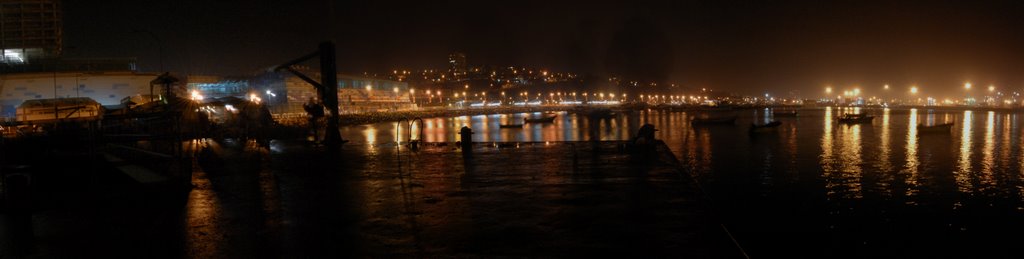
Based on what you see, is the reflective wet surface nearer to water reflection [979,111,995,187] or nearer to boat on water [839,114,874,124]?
water reflection [979,111,995,187]

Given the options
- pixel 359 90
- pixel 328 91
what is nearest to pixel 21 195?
pixel 328 91

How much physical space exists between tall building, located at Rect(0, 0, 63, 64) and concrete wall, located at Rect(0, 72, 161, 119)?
4535 millimetres

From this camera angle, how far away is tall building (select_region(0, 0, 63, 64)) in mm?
42562

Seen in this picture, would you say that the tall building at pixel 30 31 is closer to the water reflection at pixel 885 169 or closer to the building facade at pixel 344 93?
Result: the building facade at pixel 344 93

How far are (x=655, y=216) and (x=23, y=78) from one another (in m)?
46.2

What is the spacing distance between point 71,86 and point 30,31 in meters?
6.56

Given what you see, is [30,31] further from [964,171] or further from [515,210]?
[964,171]

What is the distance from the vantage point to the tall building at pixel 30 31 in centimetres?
4256

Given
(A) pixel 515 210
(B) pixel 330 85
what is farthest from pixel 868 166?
(B) pixel 330 85

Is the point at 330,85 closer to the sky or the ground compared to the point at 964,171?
closer to the sky

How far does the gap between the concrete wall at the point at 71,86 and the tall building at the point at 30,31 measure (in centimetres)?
453

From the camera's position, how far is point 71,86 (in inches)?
1660

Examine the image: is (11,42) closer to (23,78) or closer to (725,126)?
(23,78)

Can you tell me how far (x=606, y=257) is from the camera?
22.1 feet
